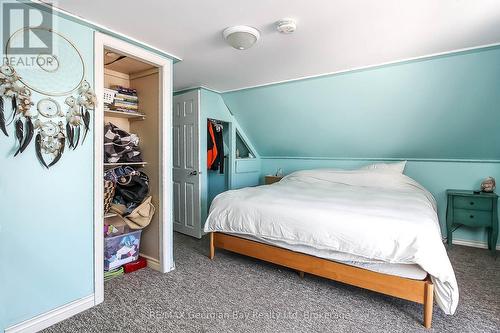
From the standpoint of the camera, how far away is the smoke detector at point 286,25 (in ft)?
5.98

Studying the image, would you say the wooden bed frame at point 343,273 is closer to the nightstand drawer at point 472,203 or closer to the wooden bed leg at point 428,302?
the wooden bed leg at point 428,302

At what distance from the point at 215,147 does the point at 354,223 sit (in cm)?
248

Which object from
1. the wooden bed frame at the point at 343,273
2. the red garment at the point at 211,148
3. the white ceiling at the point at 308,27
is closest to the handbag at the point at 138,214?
the wooden bed frame at the point at 343,273

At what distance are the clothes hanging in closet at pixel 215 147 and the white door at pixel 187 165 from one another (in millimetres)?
345

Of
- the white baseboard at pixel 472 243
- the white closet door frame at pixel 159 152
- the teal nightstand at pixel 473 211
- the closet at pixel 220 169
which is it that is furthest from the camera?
the closet at pixel 220 169

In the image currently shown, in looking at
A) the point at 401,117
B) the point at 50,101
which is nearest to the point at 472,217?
the point at 401,117

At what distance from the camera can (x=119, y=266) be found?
2.47 meters

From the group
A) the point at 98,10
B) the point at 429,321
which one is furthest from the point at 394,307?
the point at 98,10

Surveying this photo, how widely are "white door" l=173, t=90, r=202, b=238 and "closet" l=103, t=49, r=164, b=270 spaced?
34.0 inches

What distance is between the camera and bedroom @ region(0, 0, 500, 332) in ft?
5.45

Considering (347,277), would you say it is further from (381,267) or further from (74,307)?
(74,307)

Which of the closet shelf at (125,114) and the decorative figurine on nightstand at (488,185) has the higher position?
the closet shelf at (125,114)

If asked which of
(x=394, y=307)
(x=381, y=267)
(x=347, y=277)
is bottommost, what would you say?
(x=394, y=307)

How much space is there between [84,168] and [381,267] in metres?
2.36
